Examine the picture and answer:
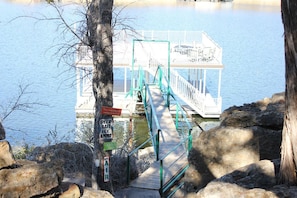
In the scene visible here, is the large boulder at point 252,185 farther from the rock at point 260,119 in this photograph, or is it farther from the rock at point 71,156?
the rock at point 71,156

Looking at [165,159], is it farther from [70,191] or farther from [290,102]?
[70,191]

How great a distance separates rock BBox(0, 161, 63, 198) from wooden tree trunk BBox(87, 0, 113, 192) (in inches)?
157

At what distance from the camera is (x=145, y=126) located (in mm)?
22172

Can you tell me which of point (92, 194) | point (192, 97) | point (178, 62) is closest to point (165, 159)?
point (92, 194)

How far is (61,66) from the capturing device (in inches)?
1057

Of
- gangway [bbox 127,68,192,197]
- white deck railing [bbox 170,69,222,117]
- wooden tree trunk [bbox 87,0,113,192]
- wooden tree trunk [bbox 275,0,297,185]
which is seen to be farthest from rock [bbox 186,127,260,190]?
white deck railing [bbox 170,69,222,117]

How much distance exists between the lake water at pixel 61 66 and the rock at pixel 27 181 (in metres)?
7.64

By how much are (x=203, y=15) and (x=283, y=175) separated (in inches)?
1875

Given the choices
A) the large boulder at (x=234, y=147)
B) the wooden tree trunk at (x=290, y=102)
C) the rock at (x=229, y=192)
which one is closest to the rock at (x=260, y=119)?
the large boulder at (x=234, y=147)

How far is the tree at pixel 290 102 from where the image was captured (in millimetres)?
5109

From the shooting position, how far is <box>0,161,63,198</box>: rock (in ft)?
14.0

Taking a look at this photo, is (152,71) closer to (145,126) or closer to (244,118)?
(145,126)

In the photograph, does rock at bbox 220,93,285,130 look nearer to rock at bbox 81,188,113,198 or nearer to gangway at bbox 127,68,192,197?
gangway at bbox 127,68,192,197

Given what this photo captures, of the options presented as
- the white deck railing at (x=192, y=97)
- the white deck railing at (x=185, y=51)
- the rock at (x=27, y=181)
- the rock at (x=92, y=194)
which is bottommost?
the white deck railing at (x=192, y=97)
